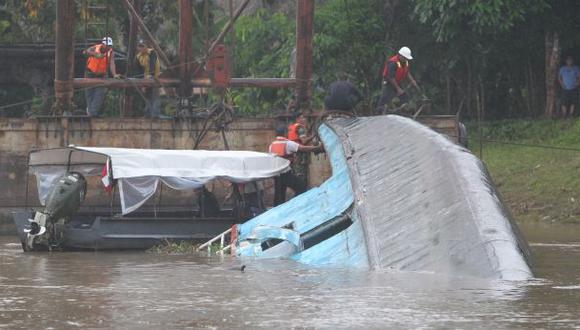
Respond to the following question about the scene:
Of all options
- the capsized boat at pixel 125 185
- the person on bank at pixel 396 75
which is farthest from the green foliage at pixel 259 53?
the capsized boat at pixel 125 185

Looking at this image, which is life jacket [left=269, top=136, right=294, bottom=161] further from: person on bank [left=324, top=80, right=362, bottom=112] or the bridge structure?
the bridge structure

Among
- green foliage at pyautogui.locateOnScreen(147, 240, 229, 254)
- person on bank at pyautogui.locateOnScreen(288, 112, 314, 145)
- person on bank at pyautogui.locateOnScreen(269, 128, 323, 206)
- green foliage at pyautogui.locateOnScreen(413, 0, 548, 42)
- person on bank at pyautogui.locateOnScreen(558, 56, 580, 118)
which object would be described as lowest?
green foliage at pyautogui.locateOnScreen(147, 240, 229, 254)

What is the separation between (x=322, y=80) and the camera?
3356 cm

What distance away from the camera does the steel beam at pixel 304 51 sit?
2675 cm

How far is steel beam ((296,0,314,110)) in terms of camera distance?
87.8ft

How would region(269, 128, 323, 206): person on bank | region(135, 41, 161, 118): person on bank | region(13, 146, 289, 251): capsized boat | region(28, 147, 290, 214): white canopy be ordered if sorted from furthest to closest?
region(135, 41, 161, 118): person on bank, region(269, 128, 323, 206): person on bank, region(28, 147, 290, 214): white canopy, region(13, 146, 289, 251): capsized boat

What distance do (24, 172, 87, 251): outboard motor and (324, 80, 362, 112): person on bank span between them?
5051mm

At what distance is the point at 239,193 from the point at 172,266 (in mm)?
5224

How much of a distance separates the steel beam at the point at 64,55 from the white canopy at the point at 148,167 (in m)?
3.58

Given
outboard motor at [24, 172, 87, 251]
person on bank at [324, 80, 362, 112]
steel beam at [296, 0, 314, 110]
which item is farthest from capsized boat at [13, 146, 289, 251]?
steel beam at [296, 0, 314, 110]

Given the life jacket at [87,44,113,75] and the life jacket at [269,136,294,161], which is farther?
the life jacket at [87,44,113,75]

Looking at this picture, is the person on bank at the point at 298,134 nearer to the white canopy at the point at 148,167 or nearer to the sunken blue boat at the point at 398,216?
the white canopy at the point at 148,167

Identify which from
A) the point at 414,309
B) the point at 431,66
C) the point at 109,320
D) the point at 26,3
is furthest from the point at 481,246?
the point at 26,3

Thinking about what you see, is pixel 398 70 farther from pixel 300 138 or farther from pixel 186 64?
pixel 186 64
